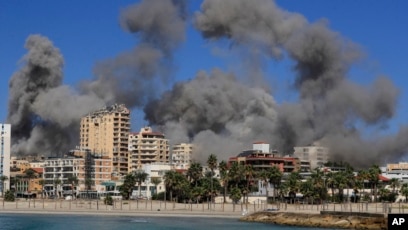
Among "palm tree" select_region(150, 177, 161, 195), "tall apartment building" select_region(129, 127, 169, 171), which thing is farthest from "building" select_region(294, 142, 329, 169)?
"palm tree" select_region(150, 177, 161, 195)

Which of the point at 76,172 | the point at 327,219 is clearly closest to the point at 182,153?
the point at 76,172

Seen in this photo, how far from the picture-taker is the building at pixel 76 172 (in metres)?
154

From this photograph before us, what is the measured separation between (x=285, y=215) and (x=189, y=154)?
328ft

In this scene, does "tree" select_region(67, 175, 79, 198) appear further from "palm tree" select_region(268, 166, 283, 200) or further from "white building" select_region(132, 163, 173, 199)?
"palm tree" select_region(268, 166, 283, 200)

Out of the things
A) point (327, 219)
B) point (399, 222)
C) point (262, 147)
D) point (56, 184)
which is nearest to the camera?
point (399, 222)

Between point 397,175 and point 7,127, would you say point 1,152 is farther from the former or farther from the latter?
point 397,175

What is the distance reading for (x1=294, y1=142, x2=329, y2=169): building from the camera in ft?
548

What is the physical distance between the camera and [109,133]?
18088cm

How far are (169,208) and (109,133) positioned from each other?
68972mm

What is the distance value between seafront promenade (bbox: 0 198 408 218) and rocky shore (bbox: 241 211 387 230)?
10999mm

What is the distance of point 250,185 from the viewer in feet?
403

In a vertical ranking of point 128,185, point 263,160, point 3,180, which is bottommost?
point 128,185

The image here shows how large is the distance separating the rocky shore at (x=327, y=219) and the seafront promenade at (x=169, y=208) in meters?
11.0

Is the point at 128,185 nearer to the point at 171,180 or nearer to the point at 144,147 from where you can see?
the point at 171,180
